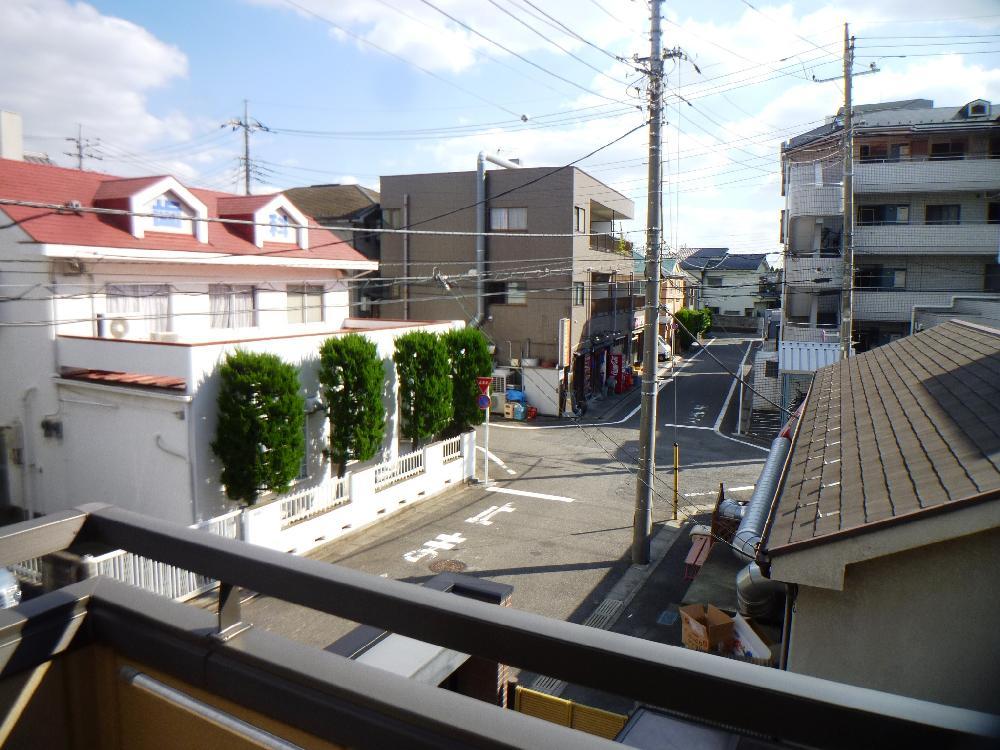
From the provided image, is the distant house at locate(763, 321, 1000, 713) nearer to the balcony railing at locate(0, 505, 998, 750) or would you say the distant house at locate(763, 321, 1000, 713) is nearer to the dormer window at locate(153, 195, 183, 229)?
the balcony railing at locate(0, 505, 998, 750)

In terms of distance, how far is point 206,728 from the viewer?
1717 mm

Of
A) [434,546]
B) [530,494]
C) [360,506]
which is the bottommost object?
[434,546]

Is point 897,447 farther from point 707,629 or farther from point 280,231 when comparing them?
point 280,231

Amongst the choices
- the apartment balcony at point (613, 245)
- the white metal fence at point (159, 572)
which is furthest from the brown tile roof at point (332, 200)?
the white metal fence at point (159, 572)

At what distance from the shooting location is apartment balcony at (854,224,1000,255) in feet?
78.6

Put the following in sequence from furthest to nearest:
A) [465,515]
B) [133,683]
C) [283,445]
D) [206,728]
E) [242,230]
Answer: [242,230] < [465,515] < [283,445] < [133,683] < [206,728]

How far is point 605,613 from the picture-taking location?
10.2 meters

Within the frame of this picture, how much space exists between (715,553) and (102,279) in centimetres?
1221

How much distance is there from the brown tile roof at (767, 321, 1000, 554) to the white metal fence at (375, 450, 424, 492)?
8069 mm

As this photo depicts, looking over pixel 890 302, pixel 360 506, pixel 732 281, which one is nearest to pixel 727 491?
pixel 360 506

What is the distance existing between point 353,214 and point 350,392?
54.5 ft

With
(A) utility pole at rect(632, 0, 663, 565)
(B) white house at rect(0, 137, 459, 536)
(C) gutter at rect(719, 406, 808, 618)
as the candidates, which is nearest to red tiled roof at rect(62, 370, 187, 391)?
(B) white house at rect(0, 137, 459, 536)

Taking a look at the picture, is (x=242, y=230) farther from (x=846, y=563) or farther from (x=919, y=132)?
(x=919, y=132)

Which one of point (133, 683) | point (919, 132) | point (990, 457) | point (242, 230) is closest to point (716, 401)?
point (919, 132)
